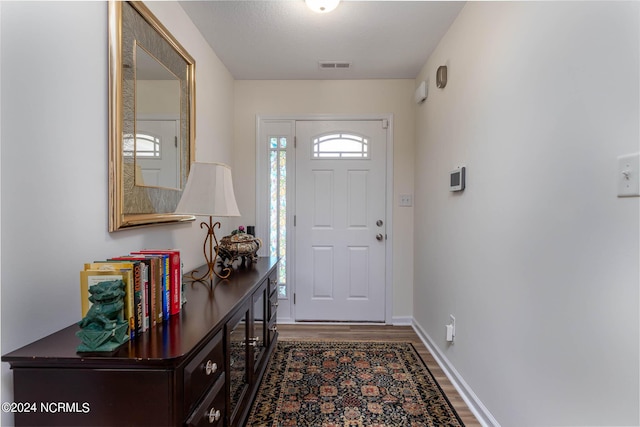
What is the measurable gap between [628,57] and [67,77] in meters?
1.78

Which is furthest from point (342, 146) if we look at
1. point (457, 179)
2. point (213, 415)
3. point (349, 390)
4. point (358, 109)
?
point (213, 415)

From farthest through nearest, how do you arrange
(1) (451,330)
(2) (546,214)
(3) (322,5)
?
(1) (451,330)
(3) (322,5)
(2) (546,214)

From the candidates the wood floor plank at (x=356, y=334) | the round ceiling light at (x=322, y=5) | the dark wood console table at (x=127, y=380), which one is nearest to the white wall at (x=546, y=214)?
the wood floor plank at (x=356, y=334)

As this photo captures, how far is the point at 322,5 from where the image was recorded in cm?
187

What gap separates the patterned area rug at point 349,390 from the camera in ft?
5.66

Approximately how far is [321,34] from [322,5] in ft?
1.40

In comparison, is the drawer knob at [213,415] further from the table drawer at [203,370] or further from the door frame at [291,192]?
the door frame at [291,192]

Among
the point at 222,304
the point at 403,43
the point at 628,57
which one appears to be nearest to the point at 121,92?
the point at 222,304

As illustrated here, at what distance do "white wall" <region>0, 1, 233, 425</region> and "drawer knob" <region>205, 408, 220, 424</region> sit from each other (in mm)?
568

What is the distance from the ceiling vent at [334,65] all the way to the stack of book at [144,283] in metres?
2.18

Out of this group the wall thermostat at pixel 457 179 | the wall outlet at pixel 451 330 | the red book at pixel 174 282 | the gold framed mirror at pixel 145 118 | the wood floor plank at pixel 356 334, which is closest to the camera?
the red book at pixel 174 282

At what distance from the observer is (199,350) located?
3.41ft

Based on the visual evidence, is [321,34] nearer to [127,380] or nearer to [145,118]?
[145,118]

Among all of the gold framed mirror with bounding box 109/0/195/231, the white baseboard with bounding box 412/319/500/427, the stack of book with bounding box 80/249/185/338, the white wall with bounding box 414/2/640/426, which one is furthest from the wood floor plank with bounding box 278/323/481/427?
the stack of book with bounding box 80/249/185/338
